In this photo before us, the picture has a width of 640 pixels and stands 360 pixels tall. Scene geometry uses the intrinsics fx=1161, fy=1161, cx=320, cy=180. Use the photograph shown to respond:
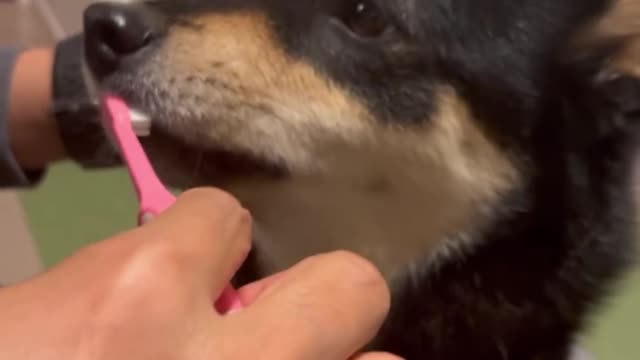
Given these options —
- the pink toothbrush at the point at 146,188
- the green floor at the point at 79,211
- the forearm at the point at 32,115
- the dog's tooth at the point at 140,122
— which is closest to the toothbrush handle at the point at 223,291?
the pink toothbrush at the point at 146,188

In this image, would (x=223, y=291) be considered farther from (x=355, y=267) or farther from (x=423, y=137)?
(x=423, y=137)

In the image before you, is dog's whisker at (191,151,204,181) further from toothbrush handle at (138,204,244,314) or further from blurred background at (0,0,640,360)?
blurred background at (0,0,640,360)

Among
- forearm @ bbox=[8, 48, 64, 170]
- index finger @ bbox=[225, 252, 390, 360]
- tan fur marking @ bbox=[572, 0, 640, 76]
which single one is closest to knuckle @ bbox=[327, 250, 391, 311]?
index finger @ bbox=[225, 252, 390, 360]

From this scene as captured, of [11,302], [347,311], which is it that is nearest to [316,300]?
[347,311]

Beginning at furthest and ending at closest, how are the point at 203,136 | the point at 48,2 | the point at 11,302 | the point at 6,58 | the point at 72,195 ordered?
1. the point at 48,2
2. the point at 72,195
3. the point at 6,58
4. the point at 203,136
5. the point at 11,302

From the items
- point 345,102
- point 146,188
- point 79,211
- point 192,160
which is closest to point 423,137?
point 345,102

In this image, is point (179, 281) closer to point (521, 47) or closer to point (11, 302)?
point (11, 302)

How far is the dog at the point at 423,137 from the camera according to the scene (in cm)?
74

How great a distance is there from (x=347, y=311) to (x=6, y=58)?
2.53ft

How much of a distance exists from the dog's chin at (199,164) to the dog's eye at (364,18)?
110 mm

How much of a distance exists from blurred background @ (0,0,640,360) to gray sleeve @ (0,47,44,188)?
33cm

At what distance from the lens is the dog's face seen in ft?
2.40

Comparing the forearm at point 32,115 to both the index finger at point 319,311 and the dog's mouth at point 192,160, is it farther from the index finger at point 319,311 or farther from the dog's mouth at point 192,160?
the index finger at point 319,311

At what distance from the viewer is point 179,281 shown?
0.44m
